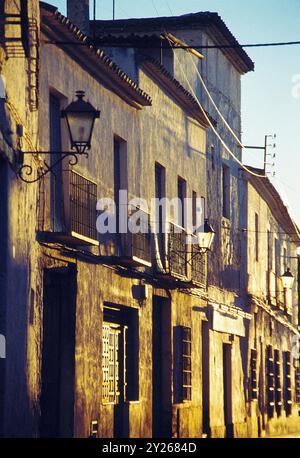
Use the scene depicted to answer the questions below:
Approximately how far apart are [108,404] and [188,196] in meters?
7.21

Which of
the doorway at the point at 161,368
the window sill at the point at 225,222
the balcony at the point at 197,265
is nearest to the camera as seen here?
the doorway at the point at 161,368

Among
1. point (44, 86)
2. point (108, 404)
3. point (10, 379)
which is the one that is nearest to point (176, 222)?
point (108, 404)

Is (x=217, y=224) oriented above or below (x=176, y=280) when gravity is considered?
above

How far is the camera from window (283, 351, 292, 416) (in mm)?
38191

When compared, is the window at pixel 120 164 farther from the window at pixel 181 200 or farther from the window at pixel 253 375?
the window at pixel 253 375

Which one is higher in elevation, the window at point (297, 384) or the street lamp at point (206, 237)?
the street lamp at point (206, 237)

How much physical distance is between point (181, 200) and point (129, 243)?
16.8 ft

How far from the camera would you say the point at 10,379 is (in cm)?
1346

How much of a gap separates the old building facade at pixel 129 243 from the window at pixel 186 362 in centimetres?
5

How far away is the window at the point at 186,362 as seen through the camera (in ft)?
77.7

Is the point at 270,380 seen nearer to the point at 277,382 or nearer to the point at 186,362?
the point at 277,382

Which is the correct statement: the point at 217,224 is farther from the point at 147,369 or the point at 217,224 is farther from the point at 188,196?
the point at 147,369

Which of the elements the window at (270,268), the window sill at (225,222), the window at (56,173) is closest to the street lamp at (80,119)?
the window at (56,173)

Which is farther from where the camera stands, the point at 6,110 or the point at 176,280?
the point at 176,280
